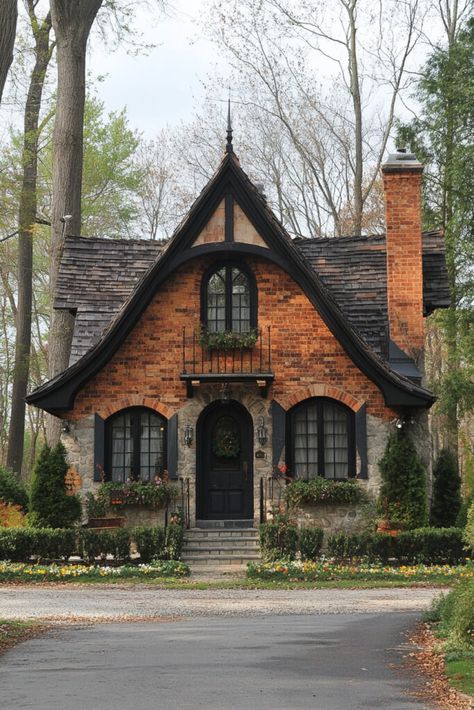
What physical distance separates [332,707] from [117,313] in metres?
14.6

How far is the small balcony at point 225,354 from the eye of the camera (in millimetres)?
21109

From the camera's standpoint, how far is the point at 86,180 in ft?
128

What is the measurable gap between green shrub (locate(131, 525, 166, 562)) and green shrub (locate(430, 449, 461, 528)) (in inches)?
248

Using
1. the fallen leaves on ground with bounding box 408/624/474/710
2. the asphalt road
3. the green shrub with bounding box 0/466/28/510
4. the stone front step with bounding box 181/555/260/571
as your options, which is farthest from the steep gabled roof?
the fallen leaves on ground with bounding box 408/624/474/710

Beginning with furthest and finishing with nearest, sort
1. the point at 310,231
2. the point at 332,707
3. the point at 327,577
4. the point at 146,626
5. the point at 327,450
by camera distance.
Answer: the point at 310,231, the point at 327,450, the point at 327,577, the point at 146,626, the point at 332,707

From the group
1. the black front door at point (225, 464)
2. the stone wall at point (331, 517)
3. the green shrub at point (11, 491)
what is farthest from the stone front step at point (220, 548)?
the green shrub at point (11, 491)

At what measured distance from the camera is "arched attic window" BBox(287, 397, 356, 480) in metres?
21.0

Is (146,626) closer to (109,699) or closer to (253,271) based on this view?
(109,699)

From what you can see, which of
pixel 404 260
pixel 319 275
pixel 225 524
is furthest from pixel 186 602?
pixel 319 275

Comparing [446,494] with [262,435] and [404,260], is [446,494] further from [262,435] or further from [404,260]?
[404,260]

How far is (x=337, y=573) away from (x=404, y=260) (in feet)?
23.2

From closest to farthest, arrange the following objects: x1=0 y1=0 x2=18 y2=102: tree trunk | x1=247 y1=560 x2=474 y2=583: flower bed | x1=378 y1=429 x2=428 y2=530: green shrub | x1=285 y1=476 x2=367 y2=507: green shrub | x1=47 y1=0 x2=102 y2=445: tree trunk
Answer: x1=0 y1=0 x2=18 y2=102: tree trunk, x1=247 y1=560 x2=474 y2=583: flower bed, x1=378 y1=429 x2=428 y2=530: green shrub, x1=285 y1=476 x2=367 y2=507: green shrub, x1=47 y1=0 x2=102 y2=445: tree trunk

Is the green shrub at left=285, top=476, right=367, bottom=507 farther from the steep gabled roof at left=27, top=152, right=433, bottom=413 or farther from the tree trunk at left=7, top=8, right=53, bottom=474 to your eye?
the tree trunk at left=7, top=8, right=53, bottom=474

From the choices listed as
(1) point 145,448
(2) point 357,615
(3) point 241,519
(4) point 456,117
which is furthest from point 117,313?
(4) point 456,117
